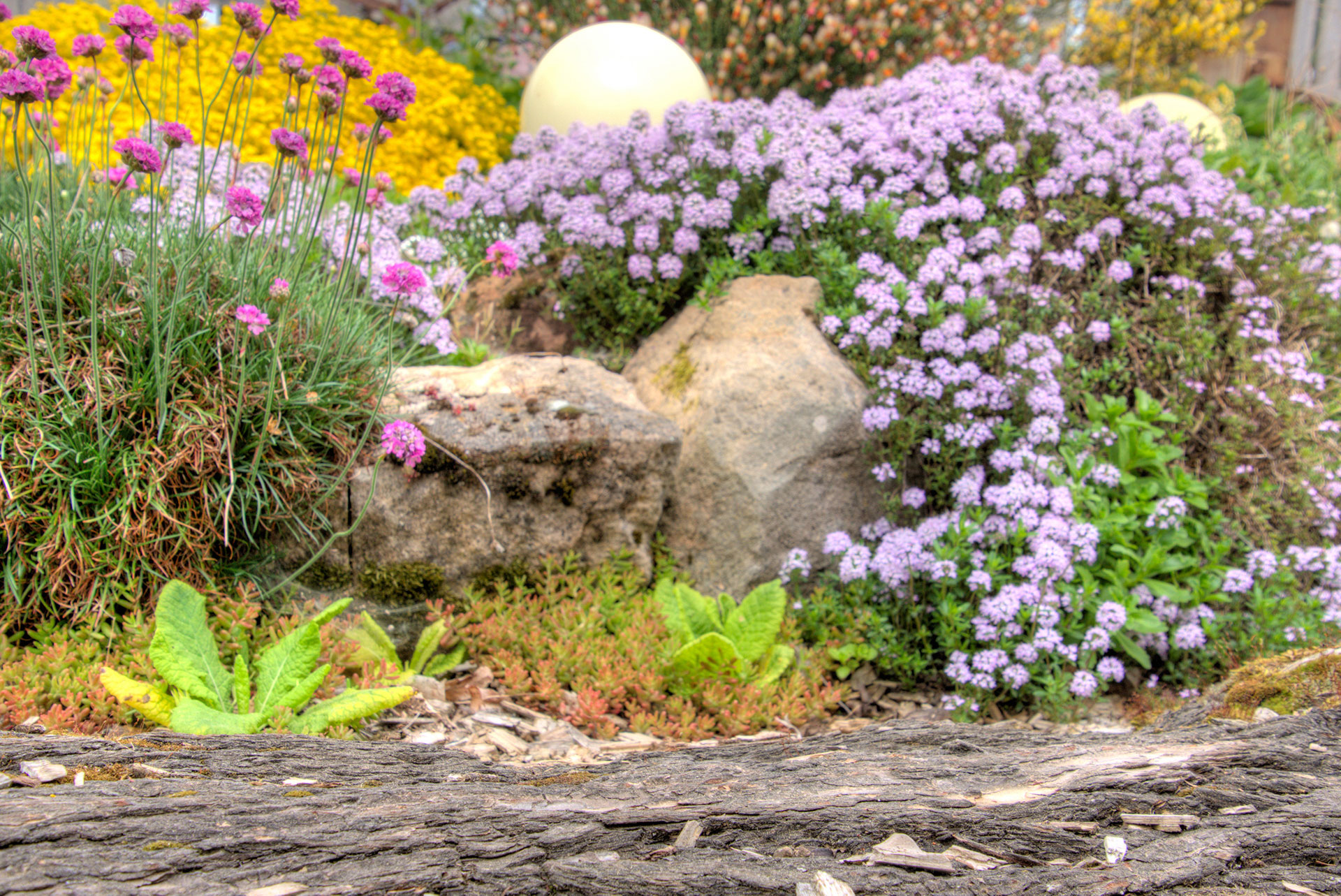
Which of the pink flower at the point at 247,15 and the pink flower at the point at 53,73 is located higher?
the pink flower at the point at 247,15

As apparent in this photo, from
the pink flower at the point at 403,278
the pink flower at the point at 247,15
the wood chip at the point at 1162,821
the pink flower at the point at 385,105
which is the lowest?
the wood chip at the point at 1162,821

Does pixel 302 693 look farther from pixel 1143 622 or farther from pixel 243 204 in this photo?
pixel 1143 622

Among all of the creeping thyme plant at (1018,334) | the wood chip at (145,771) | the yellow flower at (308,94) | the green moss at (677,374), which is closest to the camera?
the wood chip at (145,771)

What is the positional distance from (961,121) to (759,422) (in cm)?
193

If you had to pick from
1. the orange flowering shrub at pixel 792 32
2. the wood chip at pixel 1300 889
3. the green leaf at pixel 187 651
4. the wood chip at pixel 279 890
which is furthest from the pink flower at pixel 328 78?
the orange flowering shrub at pixel 792 32

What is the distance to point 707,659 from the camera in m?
3.04

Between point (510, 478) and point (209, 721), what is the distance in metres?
1.48

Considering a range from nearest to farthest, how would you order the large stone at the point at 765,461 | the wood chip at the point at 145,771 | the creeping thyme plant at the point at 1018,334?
the wood chip at the point at 145,771 → the creeping thyme plant at the point at 1018,334 → the large stone at the point at 765,461

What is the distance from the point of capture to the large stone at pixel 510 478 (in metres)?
3.37

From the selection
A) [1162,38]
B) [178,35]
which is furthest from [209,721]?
[1162,38]

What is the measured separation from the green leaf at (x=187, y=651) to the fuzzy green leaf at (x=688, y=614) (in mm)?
1489

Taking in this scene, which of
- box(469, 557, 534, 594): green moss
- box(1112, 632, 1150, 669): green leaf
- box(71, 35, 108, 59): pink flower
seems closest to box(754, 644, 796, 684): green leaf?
box(469, 557, 534, 594): green moss

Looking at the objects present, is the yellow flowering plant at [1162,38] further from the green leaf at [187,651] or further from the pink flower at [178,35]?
the green leaf at [187,651]

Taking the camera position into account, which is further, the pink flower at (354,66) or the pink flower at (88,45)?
the pink flower at (88,45)
